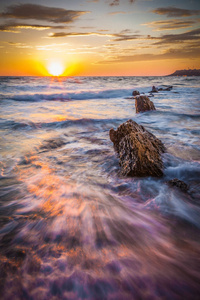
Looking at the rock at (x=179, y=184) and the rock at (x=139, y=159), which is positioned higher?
the rock at (x=139, y=159)

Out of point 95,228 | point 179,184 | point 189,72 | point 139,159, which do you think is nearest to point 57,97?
point 139,159

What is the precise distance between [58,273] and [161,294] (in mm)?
878

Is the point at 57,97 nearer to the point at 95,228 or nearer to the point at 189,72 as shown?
the point at 95,228

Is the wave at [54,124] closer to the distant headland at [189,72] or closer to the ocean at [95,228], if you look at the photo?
the ocean at [95,228]

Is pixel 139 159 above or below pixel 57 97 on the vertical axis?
below

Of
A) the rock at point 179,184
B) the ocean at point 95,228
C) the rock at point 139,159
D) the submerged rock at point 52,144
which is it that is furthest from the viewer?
the submerged rock at point 52,144

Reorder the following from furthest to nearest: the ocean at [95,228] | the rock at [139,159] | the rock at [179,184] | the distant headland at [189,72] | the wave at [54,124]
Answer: the distant headland at [189,72]
the wave at [54,124]
the rock at [139,159]
the rock at [179,184]
the ocean at [95,228]

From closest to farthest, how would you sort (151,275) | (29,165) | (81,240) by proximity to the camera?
(151,275)
(81,240)
(29,165)

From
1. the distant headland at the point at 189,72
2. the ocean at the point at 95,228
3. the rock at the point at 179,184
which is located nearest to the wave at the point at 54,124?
the ocean at the point at 95,228

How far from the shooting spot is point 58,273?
1.45 metres

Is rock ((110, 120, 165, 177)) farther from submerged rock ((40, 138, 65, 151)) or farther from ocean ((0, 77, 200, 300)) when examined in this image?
submerged rock ((40, 138, 65, 151))

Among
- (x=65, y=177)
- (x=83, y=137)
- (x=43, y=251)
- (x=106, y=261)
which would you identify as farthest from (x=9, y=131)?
(x=106, y=261)

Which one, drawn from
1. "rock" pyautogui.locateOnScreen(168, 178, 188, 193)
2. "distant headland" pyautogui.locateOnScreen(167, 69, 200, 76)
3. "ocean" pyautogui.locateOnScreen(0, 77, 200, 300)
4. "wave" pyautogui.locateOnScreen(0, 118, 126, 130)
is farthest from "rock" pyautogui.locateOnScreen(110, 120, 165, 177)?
"distant headland" pyautogui.locateOnScreen(167, 69, 200, 76)

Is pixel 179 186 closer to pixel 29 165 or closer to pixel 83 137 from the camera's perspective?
pixel 29 165
